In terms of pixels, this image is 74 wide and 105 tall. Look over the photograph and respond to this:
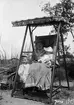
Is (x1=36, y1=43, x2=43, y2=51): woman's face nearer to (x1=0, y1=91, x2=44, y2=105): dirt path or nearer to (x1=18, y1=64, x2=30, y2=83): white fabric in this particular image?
(x1=18, y1=64, x2=30, y2=83): white fabric

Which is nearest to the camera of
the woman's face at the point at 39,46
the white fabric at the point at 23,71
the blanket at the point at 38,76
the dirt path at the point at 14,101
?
the dirt path at the point at 14,101

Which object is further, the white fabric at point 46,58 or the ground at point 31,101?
the white fabric at point 46,58

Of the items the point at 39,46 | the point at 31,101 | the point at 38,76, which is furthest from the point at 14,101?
the point at 39,46

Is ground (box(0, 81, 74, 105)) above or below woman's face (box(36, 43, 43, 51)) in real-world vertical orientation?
below

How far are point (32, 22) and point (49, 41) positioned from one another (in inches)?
43.6

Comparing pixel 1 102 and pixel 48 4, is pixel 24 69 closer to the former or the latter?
pixel 1 102

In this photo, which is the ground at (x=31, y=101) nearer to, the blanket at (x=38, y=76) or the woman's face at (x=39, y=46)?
the blanket at (x=38, y=76)

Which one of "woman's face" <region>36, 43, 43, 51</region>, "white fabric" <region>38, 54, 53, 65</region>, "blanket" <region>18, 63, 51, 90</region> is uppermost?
"woman's face" <region>36, 43, 43, 51</region>

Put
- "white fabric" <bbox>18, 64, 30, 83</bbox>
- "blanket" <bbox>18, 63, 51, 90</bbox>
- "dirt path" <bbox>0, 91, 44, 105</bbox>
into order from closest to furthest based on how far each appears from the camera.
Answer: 1. "dirt path" <bbox>0, 91, 44, 105</bbox>
2. "blanket" <bbox>18, 63, 51, 90</bbox>
3. "white fabric" <bbox>18, 64, 30, 83</bbox>

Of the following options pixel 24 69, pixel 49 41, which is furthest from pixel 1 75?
pixel 49 41

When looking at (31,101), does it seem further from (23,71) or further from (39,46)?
(39,46)

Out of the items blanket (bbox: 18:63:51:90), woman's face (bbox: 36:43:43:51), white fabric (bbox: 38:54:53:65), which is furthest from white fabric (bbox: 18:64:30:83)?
woman's face (bbox: 36:43:43:51)

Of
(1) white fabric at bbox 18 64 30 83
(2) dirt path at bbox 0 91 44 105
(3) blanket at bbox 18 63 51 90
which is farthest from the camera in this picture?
(1) white fabric at bbox 18 64 30 83

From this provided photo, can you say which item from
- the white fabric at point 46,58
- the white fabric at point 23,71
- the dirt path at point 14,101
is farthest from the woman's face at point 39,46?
the dirt path at point 14,101
